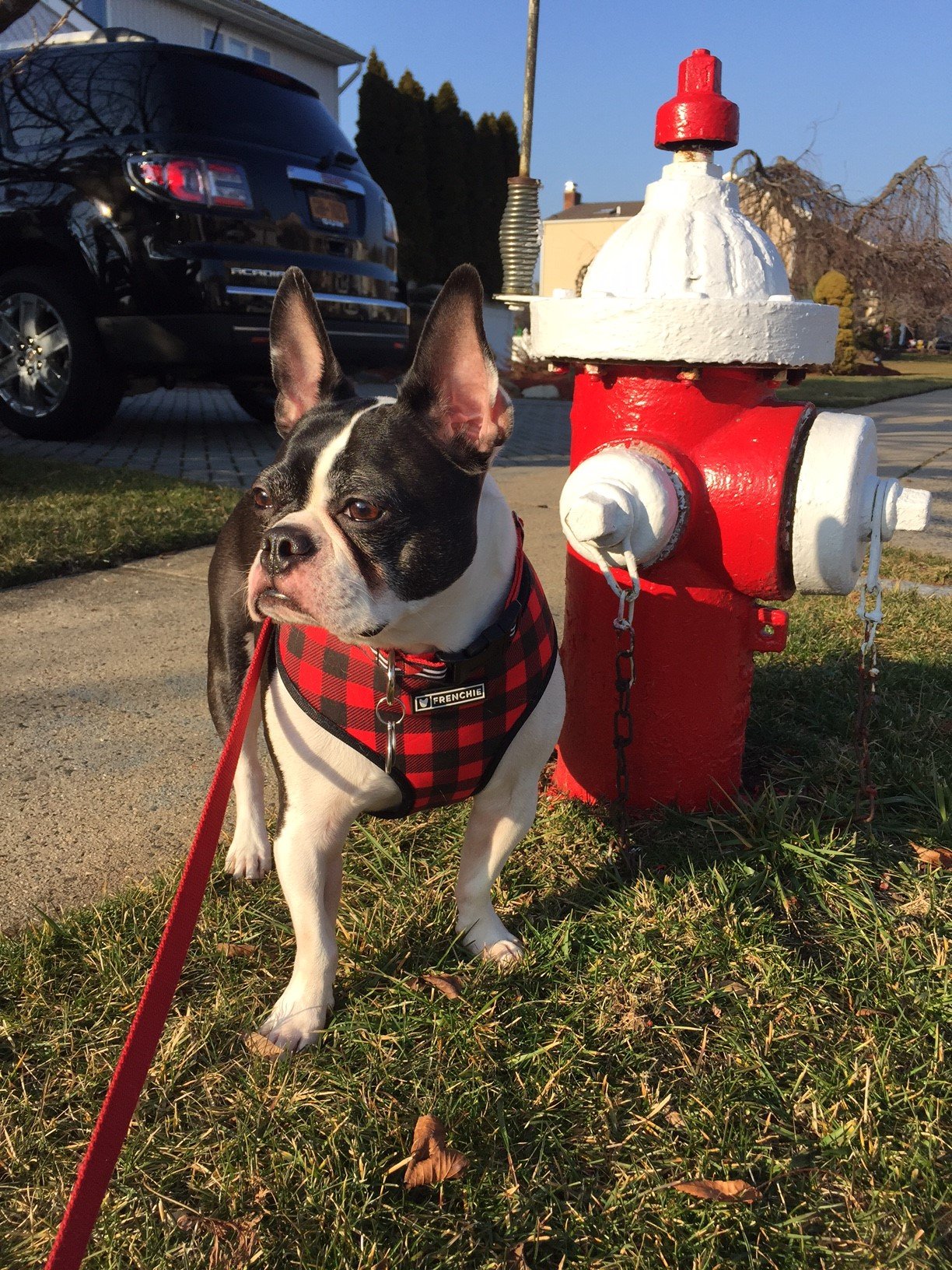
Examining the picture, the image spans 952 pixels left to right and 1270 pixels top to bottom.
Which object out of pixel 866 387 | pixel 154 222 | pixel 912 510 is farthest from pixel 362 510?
pixel 866 387

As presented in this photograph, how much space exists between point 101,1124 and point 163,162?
6542 mm

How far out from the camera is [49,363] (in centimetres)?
725

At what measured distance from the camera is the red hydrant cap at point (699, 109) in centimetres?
243

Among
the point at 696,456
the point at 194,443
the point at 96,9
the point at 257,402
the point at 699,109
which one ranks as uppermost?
the point at 96,9

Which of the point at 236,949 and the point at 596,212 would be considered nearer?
the point at 236,949

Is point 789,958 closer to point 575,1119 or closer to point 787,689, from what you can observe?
point 575,1119

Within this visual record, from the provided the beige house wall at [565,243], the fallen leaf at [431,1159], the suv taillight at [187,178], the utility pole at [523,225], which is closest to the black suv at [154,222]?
the suv taillight at [187,178]

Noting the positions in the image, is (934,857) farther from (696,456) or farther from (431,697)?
(431,697)

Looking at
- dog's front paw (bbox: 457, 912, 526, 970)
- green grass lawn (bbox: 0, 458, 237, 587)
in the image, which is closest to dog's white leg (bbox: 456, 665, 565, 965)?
dog's front paw (bbox: 457, 912, 526, 970)

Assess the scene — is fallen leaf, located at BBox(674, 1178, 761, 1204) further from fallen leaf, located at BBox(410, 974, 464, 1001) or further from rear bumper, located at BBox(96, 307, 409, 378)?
rear bumper, located at BBox(96, 307, 409, 378)

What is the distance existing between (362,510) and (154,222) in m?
5.57

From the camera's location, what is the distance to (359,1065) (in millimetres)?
1966

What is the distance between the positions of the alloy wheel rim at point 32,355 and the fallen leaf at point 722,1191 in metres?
6.87

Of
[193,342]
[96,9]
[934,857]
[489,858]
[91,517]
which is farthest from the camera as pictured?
[96,9]
